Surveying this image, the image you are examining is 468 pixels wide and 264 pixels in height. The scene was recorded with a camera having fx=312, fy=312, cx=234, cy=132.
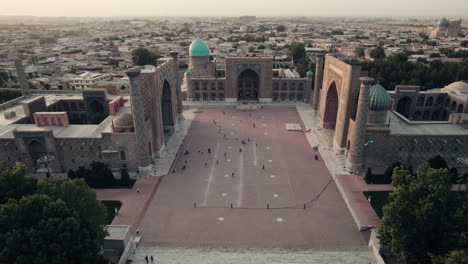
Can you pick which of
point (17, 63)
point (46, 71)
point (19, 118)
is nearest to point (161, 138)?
point (19, 118)

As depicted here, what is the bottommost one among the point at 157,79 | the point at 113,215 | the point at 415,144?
the point at 113,215

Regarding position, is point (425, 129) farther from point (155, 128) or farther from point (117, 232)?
point (117, 232)

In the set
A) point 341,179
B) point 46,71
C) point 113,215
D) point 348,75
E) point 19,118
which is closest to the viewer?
point 113,215

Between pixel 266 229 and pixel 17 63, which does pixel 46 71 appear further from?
pixel 266 229

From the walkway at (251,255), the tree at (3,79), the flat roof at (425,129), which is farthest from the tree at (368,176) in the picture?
the tree at (3,79)

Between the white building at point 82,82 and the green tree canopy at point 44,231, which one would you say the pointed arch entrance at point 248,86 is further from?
the green tree canopy at point 44,231

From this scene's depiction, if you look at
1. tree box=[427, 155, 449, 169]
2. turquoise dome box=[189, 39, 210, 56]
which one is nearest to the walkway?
tree box=[427, 155, 449, 169]
